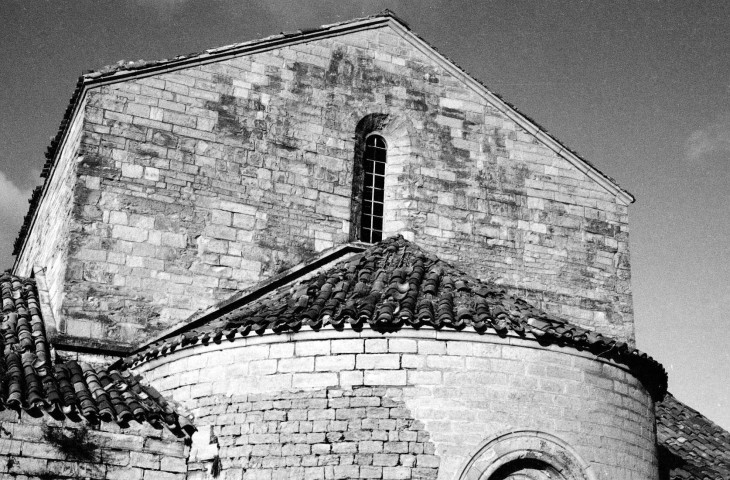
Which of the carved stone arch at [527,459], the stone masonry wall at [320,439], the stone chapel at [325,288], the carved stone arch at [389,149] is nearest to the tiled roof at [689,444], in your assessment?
the stone chapel at [325,288]

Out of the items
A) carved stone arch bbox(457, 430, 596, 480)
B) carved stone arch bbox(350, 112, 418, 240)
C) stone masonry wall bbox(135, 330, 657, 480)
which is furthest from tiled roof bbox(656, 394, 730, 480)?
carved stone arch bbox(350, 112, 418, 240)

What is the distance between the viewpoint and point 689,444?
14688 millimetres

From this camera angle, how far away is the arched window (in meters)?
14.3

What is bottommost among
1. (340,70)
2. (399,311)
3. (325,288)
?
(399,311)

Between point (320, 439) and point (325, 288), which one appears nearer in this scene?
point (320, 439)

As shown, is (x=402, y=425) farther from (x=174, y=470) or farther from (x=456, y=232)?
(x=456, y=232)

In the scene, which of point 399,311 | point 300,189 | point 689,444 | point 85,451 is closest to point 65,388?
point 85,451

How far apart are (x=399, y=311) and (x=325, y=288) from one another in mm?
1219

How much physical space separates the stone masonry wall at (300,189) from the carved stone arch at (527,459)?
4.38 metres

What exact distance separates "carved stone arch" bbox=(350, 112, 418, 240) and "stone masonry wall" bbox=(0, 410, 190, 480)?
476 cm

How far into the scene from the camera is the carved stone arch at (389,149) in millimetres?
14203

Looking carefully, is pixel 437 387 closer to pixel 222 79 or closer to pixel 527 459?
pixel 527 459

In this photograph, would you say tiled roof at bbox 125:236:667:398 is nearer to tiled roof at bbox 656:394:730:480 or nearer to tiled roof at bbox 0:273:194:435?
tiled roof at bbox 0:273:194:435

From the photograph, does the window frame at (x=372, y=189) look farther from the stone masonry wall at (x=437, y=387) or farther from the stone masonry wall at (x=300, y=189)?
the stone masonry wall at (x=437, y=387)
